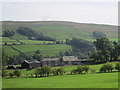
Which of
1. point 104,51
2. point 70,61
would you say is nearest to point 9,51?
point 70,61

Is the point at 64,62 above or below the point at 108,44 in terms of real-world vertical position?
below

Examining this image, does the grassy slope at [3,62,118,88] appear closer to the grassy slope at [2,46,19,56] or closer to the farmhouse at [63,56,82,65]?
the farmhouse at [63,56,82,65]

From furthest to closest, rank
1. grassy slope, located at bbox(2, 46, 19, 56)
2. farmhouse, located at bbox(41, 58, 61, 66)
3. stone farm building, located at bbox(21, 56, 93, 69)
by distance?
grassy slope, located at bbox(2, 46, 19, 56) → farmhouse, located at bbox(41, 58, 61, 66) → stone farm building, located at bbox(21, 56, 93, 69)

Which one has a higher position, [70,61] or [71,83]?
[71,83]

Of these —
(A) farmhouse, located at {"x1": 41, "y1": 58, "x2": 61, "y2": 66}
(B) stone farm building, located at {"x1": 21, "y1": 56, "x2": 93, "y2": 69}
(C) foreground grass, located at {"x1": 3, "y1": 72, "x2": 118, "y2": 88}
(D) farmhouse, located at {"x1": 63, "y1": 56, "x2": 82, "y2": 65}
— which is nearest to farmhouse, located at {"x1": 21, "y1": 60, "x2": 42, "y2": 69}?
(B) stone farm building, located at {"x1": 21, "y1": 56, "x2": 93, "y2": 69}

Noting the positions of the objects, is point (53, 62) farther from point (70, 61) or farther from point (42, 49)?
point (42, 49)

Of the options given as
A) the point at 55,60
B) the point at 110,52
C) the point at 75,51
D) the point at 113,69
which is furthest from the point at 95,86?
the point at 75,51

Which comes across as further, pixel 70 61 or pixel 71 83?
pixel 70 61

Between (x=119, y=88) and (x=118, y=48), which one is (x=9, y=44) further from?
(x=119, y=88)

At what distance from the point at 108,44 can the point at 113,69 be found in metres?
39.8

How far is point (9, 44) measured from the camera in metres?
178

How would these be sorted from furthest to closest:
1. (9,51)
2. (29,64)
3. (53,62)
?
1. (9,51)
2. (53,62)
3. (29,64)

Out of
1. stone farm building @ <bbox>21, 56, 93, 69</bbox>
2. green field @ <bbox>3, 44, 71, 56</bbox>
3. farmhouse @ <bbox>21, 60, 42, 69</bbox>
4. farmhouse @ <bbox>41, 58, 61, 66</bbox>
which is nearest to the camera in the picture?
farmhouse @ <bbox>21, 60, 42, 69</bbox>

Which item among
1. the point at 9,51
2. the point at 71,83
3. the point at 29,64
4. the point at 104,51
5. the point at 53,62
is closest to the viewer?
the point at 71,83
